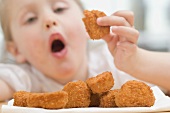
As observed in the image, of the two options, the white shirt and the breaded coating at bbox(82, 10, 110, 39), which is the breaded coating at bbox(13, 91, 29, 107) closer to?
A: the breaded coating at bbox(82, 10, 110, 39)

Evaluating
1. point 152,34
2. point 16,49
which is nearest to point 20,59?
point 16,49

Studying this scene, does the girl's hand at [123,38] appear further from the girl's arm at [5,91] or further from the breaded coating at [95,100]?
the girl's arm at [5,91]

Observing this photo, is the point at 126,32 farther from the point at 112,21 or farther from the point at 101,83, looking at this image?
the point at 101,83

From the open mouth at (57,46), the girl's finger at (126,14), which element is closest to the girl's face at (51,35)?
the open mouth at (57,46)

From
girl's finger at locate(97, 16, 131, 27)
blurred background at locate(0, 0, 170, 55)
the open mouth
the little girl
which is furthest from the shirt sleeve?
blurred background at locate(0, 0, 170, 55)

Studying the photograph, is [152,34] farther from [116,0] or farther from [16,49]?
[16,49]
